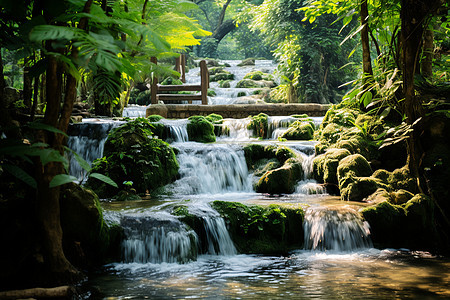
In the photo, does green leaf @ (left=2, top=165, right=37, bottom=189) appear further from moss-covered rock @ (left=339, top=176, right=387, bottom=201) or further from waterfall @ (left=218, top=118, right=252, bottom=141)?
waterfall @ (left=218, top=118, right=252, bottom=141)

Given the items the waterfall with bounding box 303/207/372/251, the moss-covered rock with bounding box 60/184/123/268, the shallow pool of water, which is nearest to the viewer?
the shallow pool of water

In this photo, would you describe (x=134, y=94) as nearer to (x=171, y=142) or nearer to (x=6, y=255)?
(x=171, y=142)

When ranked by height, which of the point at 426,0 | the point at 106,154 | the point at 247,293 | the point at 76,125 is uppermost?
the point at 426,0

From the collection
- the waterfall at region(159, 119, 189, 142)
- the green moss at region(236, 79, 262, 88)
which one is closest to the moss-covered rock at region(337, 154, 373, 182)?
the waterfall at region(159, 119, 189, 142)

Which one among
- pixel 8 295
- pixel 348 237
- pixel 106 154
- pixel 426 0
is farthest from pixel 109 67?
pixel 106 154

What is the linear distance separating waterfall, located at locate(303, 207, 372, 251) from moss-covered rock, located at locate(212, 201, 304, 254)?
0.48ft

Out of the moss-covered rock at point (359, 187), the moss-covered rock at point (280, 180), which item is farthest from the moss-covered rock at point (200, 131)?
the moss-covered rock at point (359, 187)

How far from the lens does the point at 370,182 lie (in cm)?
718

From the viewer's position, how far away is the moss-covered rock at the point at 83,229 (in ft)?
14.8

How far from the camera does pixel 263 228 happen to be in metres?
Answer: 5.94

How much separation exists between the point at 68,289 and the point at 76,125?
24.1ft

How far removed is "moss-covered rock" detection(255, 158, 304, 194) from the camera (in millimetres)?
8531

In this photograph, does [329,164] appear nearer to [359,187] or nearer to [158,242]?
[359,187]

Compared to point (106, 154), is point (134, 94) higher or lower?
higher
